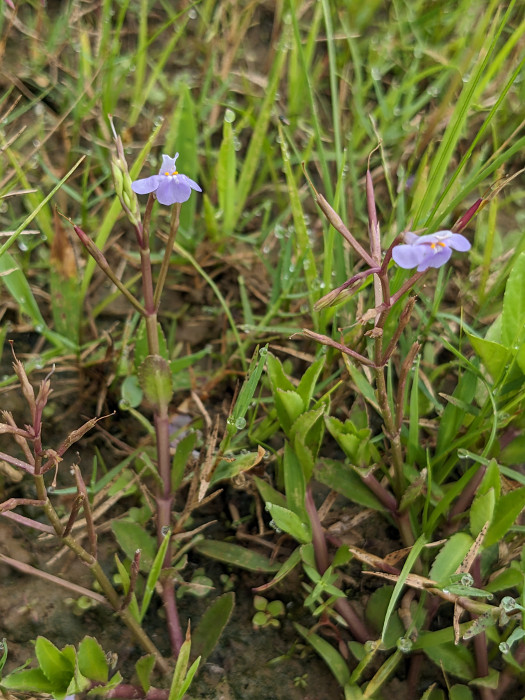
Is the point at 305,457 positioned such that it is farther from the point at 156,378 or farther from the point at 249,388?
the point at 156,378

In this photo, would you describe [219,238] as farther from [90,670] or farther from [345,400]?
[90,670]

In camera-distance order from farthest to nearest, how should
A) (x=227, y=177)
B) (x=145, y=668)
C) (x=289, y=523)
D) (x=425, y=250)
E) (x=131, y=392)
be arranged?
(x=227, y=177), (x=131, y=392), (x=289, y=523), (x=145, y=668), (x=425, y=250)

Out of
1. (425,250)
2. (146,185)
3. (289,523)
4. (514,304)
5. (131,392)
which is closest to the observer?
(425,250)

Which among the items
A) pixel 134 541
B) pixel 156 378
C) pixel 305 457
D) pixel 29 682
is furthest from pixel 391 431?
pixel 29 682

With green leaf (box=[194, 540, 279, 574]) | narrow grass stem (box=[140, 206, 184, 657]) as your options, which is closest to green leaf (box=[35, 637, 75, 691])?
narrow grass stem (box=[140, 206, 184, 657])

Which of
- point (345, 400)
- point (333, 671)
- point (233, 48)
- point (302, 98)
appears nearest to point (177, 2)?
point (233, 48)

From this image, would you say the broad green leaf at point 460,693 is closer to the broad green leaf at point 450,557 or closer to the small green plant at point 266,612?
Answer: the broad green leaf at point 450,557

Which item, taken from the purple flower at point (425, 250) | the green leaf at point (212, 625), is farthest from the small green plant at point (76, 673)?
the purple flower at point (425, 250)
